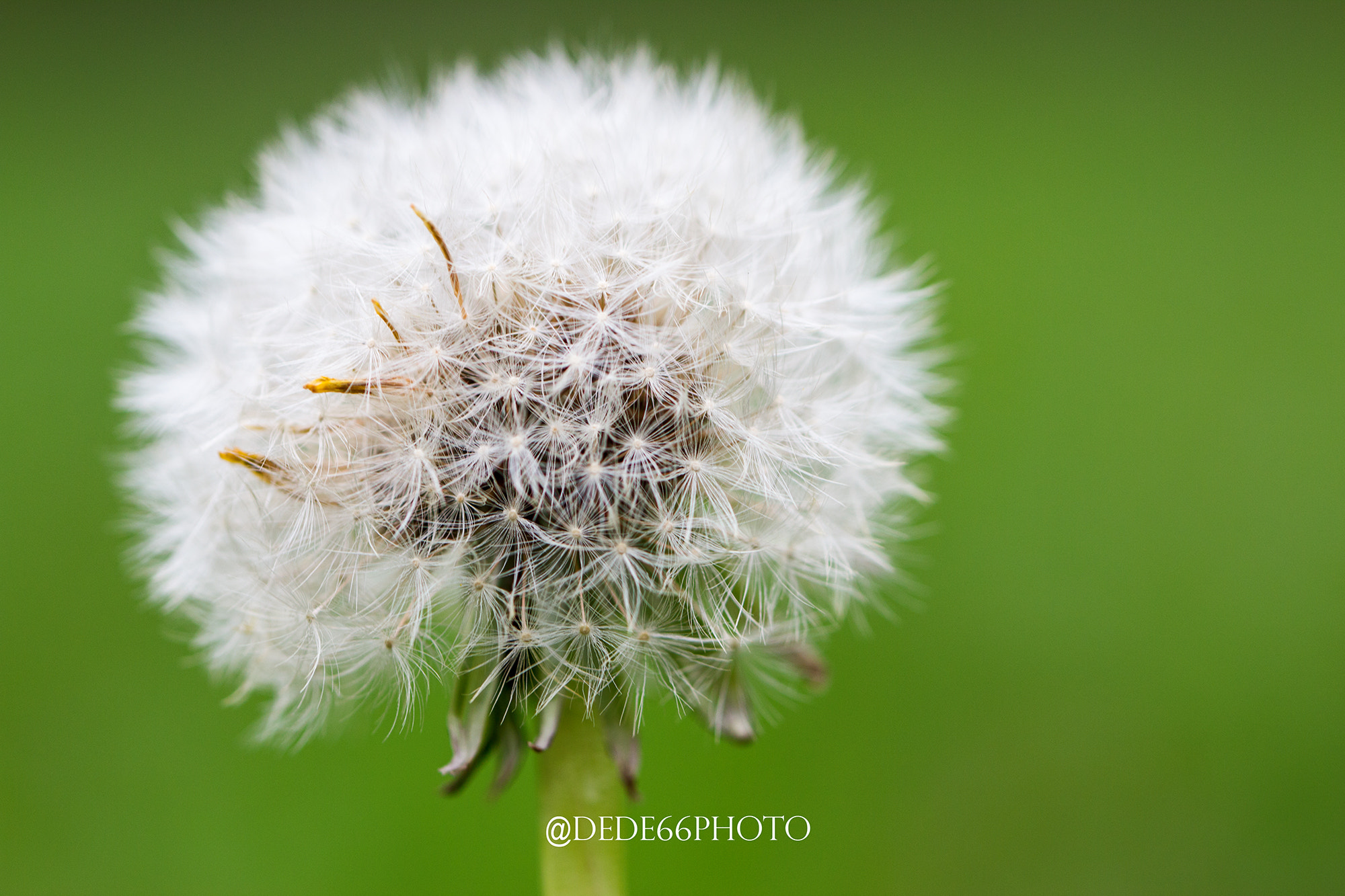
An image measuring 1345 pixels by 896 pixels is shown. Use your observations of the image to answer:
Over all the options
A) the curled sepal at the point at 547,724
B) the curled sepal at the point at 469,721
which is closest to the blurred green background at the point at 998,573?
the curled sepal at the point at 469,721

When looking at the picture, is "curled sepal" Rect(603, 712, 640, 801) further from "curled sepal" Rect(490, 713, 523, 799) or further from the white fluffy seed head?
"curled sepal" Rect(490, 713, 523, 799)

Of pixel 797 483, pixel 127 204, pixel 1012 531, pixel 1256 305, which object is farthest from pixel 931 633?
pixel 127 204

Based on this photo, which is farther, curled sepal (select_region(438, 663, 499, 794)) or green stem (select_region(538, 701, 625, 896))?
green stem (select_region(538, 701, 625, 896))

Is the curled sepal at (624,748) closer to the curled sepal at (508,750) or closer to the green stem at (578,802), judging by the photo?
the green stem at (578,802)

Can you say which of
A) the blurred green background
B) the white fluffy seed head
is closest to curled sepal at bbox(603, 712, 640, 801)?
the white fluffy seed head

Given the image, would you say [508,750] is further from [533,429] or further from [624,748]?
[533,429]

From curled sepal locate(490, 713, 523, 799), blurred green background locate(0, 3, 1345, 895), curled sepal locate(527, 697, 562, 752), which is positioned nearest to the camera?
curled sepal locate(527, 697, 562, 752)

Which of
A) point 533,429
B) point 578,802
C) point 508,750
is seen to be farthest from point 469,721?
point 533,429
